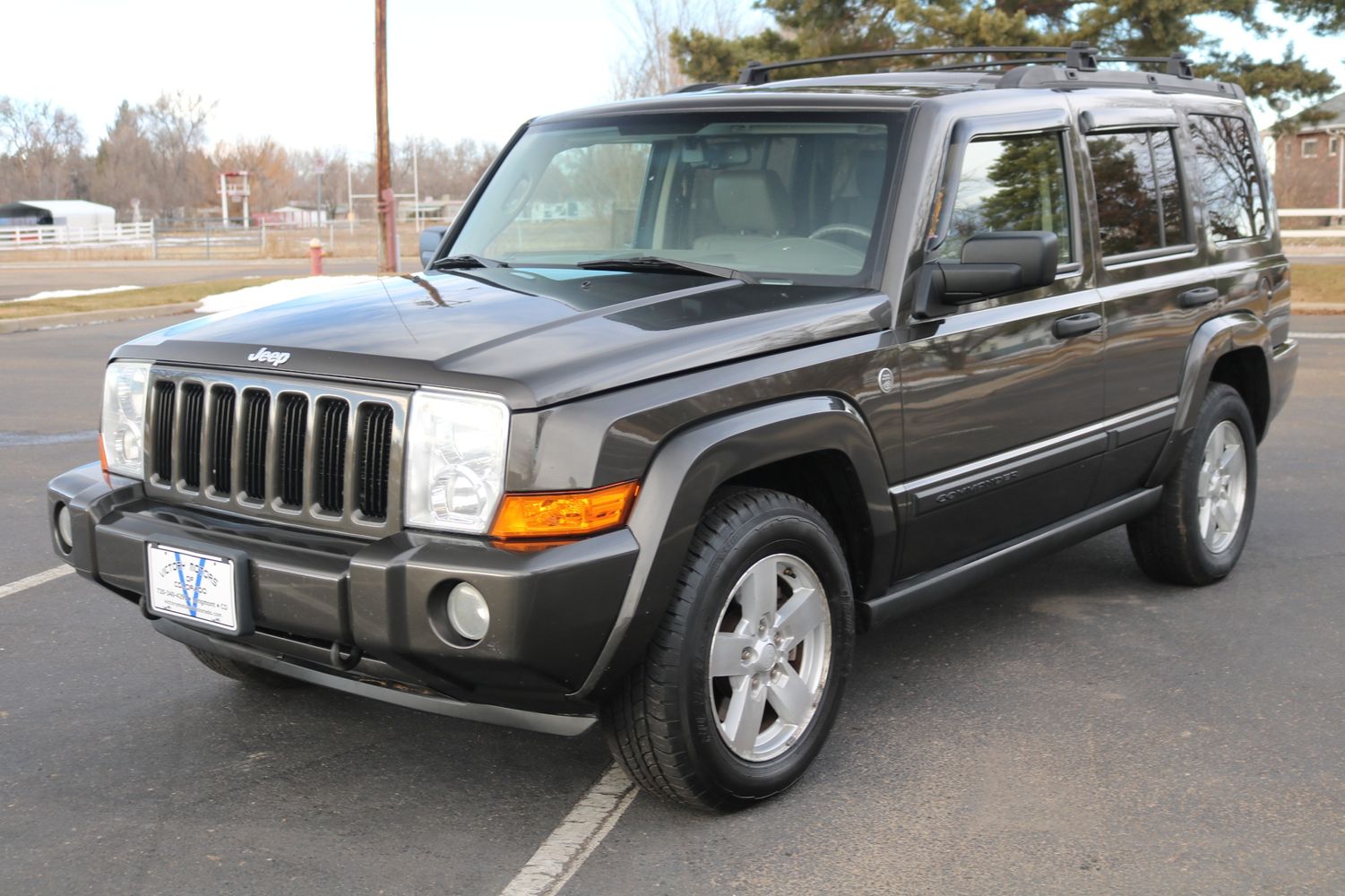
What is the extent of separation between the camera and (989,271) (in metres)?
3.80

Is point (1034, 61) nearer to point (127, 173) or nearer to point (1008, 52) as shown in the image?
point (1008, 52)

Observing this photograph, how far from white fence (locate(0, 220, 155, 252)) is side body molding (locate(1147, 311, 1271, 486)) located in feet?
158

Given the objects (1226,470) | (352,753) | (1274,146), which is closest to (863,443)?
(352,753)

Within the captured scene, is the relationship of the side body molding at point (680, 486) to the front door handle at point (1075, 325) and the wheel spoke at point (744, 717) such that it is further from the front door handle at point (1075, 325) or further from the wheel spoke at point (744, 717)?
the front door handle at point (1075, 325)

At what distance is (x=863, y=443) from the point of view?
3660 mm

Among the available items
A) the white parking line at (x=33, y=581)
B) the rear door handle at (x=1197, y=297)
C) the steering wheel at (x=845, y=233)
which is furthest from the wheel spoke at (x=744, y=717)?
the white parking line at (x=33, y=581)

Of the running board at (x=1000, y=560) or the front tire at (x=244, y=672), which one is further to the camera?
the front tire at (x=244, y=672)

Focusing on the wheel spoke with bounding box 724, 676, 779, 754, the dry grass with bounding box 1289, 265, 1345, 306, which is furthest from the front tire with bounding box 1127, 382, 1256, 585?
the dry grass with bounding box 1289, 265, 1345, 306

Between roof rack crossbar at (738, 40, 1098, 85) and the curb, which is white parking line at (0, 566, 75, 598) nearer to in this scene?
roof rack crossbar at (738, 40, 1098, 85)

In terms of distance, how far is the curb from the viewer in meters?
16.7

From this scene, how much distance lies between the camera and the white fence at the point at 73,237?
164ft

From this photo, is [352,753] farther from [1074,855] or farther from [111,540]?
[1074,855]

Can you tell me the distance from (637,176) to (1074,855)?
2.45 meters

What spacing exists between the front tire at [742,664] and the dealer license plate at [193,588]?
3.03 feet
